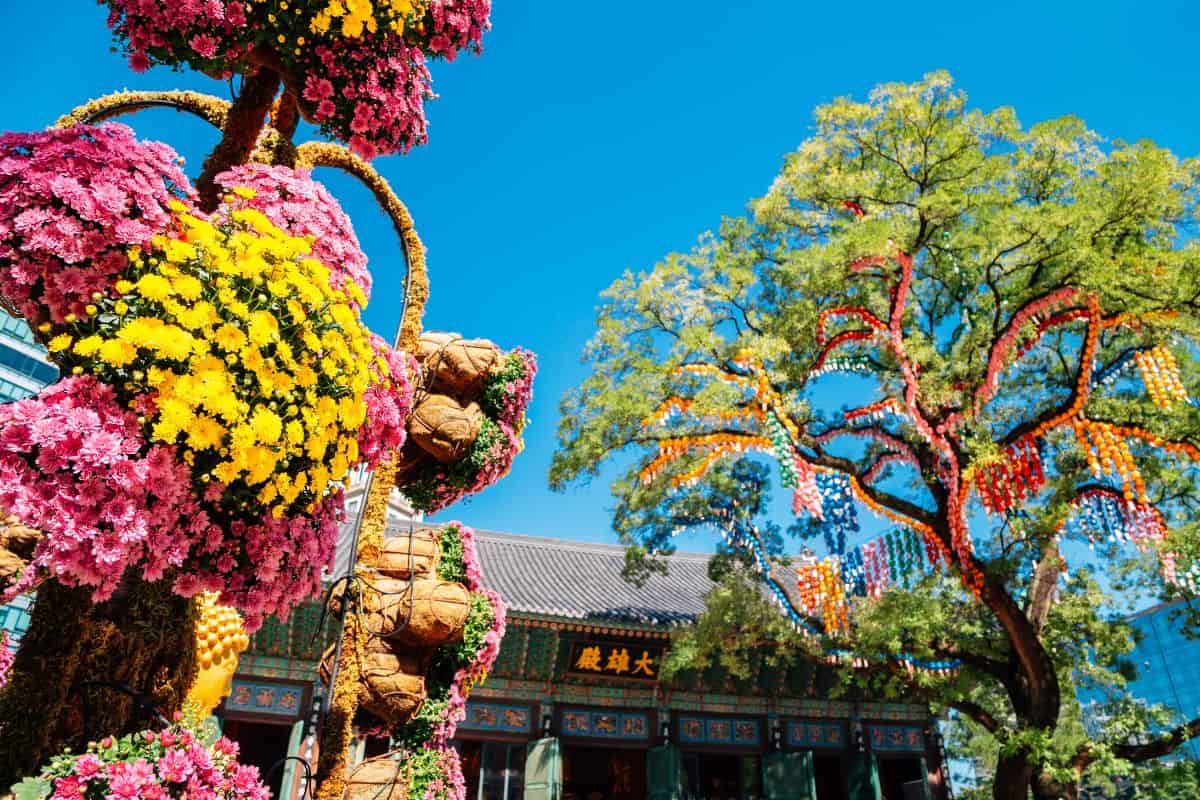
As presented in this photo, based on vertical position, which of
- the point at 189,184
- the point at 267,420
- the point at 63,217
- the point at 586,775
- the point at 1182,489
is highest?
the point at 1182,489

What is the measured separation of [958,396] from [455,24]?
9.38m

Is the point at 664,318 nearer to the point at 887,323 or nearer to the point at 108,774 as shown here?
the point at 887,323

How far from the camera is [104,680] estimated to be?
6.75ft

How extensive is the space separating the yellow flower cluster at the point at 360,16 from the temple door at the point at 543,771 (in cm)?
1191

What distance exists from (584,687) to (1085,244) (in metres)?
10.7

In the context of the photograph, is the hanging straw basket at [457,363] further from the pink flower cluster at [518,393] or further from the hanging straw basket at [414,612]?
the hanging straw basket at [414,612]

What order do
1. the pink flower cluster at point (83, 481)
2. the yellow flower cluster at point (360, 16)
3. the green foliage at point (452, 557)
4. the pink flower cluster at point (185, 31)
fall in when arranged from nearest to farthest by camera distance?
the pink flower cluster at point (83, 481)
the pink flower cluster at point (185, 31)
the yellow flower cluster at point (360, 16)
the green foliage at point (452, 557)

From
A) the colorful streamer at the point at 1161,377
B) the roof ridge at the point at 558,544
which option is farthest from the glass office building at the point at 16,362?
the colorful streamer at the point at 1161,377

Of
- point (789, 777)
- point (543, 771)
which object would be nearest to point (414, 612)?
point (543, 771)

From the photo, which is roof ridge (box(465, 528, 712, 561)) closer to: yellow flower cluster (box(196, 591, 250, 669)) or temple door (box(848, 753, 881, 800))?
temple door (box(848, 753, 881, 800))

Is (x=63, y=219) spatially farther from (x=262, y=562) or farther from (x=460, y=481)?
(x=460, y=481)

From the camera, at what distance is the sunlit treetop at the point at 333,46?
277cm

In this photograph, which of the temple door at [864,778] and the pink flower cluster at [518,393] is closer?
the pink flower cluster at [518,393]

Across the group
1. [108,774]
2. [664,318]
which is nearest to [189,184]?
[108,774]
